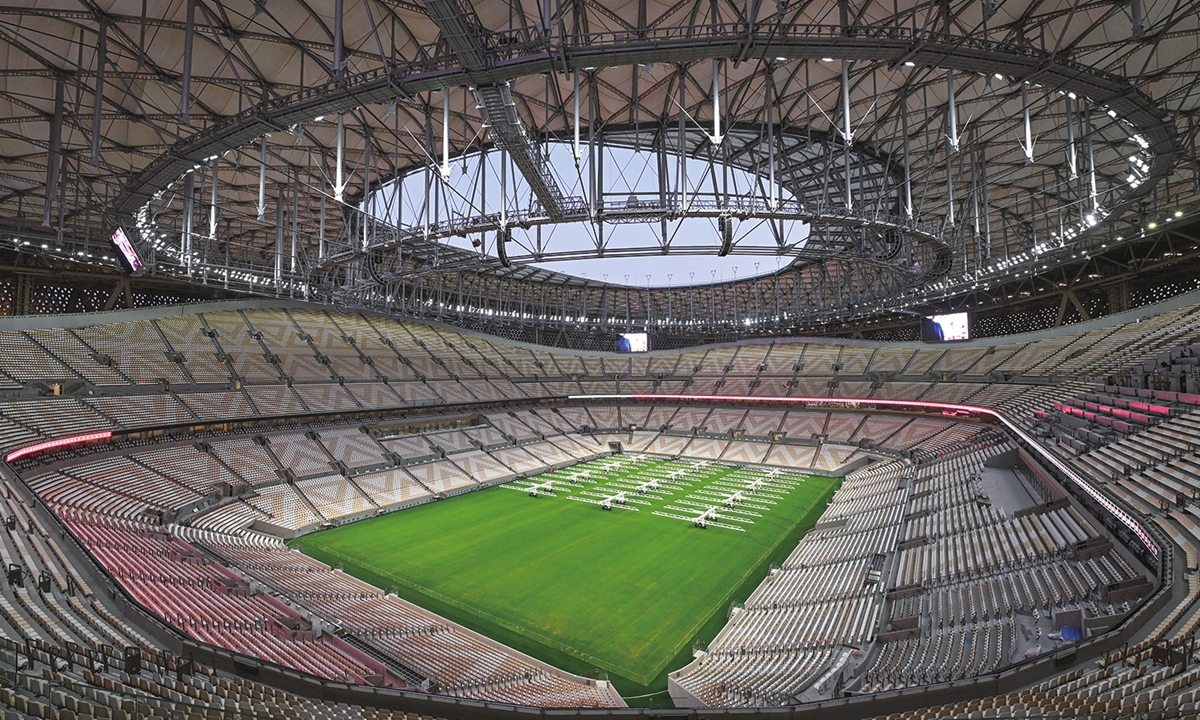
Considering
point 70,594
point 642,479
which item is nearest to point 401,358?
point 642,479

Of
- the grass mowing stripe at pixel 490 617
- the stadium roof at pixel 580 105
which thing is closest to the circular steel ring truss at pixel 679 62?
the stadium roof at pixel 580 105

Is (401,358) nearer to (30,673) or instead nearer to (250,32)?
(250,32)

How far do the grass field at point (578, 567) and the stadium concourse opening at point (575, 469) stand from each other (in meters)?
0.19

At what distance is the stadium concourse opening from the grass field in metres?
0.19

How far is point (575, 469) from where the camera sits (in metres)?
42.4

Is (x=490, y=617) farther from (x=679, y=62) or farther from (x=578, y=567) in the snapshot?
(x=679, y=62)

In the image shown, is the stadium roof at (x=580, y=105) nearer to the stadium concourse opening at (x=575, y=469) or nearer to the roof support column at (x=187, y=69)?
the roof support column at (x=187, y=69)

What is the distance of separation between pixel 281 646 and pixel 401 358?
37.4 metres

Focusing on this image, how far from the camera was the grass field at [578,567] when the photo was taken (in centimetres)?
1633

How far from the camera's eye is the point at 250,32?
15.6 m

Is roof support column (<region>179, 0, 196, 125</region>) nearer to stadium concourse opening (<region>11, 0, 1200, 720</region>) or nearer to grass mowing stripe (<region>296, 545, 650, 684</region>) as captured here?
stadium concourse opening (<region>11, 0, 1200, 720</region>)

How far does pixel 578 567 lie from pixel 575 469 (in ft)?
66.3

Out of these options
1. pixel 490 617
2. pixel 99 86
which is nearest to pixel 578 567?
pixel 490 617

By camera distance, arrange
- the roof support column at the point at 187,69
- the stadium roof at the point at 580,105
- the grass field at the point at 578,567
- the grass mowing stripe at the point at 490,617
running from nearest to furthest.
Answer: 1. the stadium roof at the point at 580,105
2. the roof support column at the point at 187,69
3. the grass mowing stripe at the point at 490,617
4. the grass field at the point at 578,567
